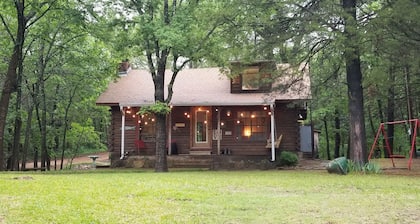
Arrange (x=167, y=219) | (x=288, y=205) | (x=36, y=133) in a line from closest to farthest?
(x=167, y=219) < (x=288, y=205) < (x=36, y=133)

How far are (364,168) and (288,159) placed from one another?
14.7 feet

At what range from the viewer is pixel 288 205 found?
7.04 meters

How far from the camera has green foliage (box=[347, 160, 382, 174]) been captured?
14.2 meters

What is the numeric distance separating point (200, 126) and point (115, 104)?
450 cm

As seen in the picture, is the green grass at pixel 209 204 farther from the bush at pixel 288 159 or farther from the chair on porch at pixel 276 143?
the chair on porch at pixel 276 143

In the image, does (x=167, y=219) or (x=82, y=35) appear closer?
(x=167, y=219)

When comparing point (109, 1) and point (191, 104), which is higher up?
point (109, 1)

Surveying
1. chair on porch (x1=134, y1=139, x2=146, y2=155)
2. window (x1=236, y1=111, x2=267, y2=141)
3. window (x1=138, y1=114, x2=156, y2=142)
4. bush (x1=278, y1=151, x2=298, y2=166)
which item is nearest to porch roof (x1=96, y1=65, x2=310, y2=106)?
window (x1=236, y1=111, x2=267, y2=141)

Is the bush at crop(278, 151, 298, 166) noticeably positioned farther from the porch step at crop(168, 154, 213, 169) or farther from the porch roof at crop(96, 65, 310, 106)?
the porch step at crop(168, 154, 213, 169)

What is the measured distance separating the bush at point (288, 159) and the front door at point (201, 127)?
421 cm

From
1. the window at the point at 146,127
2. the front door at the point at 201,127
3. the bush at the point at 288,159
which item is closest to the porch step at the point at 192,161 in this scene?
the front door at the point at 201,127

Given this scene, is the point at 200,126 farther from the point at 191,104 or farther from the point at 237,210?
the point at 237,210

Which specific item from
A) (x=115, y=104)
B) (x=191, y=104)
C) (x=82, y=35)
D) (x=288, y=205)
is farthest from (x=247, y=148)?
(x=288, y=205)

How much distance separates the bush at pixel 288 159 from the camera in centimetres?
1845
